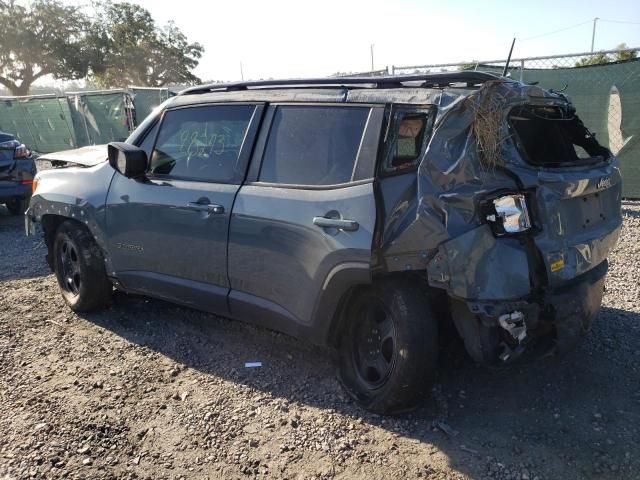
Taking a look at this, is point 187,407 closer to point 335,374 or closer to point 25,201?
point 335,374

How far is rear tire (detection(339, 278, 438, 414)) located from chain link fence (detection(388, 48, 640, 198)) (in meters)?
4.97

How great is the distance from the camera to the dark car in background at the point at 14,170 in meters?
7.95

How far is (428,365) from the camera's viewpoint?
9.16ft

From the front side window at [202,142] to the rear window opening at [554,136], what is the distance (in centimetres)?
169

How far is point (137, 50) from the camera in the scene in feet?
134

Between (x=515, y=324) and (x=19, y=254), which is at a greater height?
(x=515, y=324)

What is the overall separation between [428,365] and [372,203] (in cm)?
90

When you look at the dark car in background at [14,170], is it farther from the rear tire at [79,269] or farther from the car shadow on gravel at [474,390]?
the car shadow on gravel at [474,390]

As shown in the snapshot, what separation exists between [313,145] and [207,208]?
0.83m

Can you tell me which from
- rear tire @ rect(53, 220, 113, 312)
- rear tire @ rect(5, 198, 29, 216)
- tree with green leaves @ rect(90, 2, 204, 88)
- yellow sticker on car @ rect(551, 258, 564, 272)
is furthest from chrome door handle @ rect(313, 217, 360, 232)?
tree with green leaves @ rect(90, 2, 204, 88)

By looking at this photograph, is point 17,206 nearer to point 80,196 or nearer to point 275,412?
point 80,196

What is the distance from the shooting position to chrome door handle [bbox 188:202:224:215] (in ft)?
11.0

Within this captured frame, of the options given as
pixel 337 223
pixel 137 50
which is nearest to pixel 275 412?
pixel 337 223

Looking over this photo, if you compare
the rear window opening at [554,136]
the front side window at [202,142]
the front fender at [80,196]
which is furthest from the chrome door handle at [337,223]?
the front fender at [80,196]
